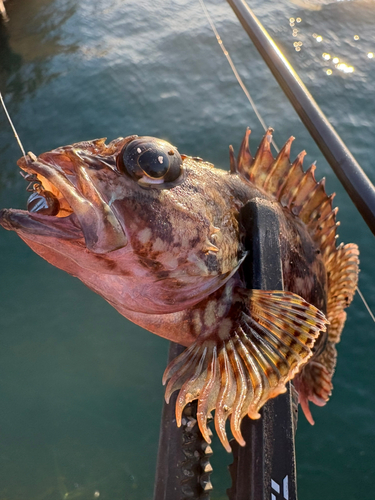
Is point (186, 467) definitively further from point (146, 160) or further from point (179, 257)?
point (146, 160)

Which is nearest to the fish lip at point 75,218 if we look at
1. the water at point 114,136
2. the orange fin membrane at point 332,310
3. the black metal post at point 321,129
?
the black metal post at point 321,129

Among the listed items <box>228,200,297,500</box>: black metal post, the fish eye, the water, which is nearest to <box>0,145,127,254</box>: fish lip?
the fish eye

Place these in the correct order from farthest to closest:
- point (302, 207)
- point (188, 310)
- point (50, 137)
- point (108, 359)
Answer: point (50, 137) < point (108, 359) < point (302, 207) < point (188, 310)

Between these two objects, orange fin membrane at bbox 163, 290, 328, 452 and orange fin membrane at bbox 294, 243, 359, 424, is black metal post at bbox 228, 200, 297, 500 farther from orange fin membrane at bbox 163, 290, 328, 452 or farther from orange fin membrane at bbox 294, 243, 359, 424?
orange fin membrane at bbox 294, 243, 359, 424

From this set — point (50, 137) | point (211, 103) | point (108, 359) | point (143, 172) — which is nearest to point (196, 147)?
point (211, 103)

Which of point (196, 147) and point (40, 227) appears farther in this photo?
point (196, 147)

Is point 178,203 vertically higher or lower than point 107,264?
higher

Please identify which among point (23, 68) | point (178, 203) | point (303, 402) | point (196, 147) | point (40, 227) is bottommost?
point (303, 402)

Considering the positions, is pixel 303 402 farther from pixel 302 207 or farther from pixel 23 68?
pixel 23 68
